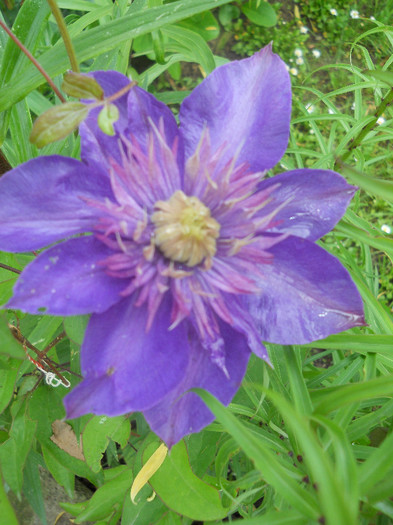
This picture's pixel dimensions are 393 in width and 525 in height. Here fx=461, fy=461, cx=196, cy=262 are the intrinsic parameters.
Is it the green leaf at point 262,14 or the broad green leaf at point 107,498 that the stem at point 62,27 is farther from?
the green leaf at point 262,14

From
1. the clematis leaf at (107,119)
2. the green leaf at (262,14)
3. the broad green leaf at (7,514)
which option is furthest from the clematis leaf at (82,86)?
the green leaf at (262,14)

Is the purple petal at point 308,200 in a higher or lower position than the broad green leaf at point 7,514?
higher

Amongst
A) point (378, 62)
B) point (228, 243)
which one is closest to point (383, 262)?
point (378, 62)

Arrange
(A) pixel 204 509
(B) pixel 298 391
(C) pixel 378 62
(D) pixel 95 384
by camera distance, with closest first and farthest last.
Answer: (D) pixel 95 384 < (B) pixel 298 391 < (A) pixel 204 509 < (C) pixel 378 62

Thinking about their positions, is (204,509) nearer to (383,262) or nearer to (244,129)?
(244,129)

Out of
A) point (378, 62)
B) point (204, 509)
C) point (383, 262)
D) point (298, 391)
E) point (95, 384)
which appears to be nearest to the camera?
point (95, 384)

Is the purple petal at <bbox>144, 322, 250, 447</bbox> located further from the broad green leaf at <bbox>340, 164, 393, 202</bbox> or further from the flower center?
the broad green leaf at <bbox>340, 164, 393, 202</bbox>

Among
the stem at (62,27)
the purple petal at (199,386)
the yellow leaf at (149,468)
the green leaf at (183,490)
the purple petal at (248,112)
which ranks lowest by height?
the green leaf at (183,490)
